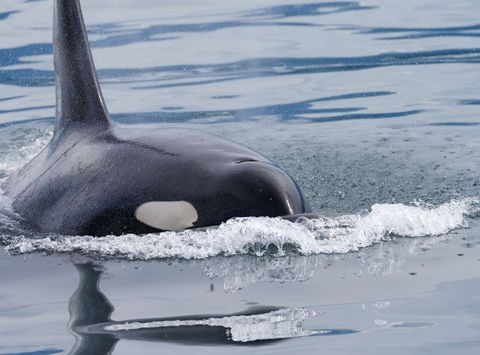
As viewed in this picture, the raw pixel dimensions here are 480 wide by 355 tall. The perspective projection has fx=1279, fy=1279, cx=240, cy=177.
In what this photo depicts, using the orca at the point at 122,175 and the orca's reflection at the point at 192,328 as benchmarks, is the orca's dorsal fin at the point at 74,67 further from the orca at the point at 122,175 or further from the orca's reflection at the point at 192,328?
the orca's reflection at the point at 192,328

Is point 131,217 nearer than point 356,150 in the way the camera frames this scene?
Yes

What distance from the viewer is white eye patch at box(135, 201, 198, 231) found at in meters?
7.66

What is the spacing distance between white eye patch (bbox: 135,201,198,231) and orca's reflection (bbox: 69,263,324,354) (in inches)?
40.8

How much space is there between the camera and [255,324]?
6234mm

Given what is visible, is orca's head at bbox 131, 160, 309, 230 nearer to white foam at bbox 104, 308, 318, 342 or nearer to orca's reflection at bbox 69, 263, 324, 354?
orca's reflection at bbox 69, 263, 324, 354

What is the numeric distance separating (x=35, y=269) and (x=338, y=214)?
6.95ft

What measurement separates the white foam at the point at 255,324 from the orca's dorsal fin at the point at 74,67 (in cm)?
318

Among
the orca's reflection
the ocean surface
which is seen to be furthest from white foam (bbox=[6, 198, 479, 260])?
the orca's reflection

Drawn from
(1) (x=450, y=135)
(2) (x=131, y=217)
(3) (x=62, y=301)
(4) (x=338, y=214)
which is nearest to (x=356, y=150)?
(1) (x=450, y=135)

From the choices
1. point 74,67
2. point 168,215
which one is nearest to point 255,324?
point 168,215

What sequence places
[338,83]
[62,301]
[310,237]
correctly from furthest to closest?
[338,83] → [310,237] → [62,301]

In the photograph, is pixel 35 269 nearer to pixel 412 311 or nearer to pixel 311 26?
pixel 412 311

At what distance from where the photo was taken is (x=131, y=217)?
310 inches

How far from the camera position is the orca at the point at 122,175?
7617 millimetres
